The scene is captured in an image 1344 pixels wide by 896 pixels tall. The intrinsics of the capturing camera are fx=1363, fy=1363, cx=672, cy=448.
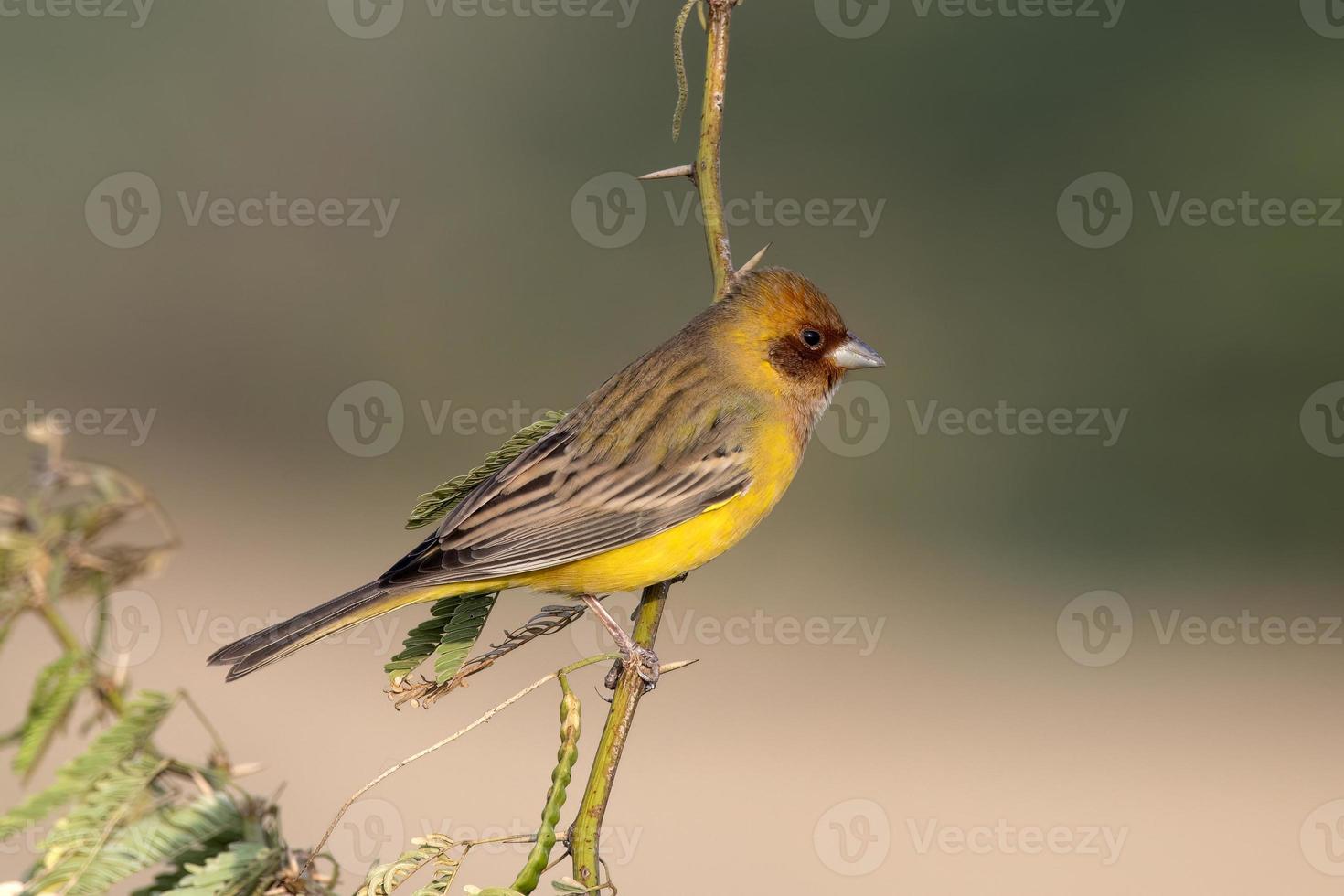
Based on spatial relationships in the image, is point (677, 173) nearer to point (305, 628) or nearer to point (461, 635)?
point (461, 635)

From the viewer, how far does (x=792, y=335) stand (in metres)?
4.71

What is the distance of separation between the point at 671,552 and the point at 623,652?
985 millimetres

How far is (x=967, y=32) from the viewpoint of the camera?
12.2 metres

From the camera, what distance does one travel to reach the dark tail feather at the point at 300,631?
326 centimetres

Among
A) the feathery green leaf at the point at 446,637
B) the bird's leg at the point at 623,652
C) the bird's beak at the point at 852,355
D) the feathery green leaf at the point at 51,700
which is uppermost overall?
the bird's beak at the point at 852,355

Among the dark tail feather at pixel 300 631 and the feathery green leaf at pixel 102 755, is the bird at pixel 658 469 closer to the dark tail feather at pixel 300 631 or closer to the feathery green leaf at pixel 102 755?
the dark tail feather at pixel 300 631

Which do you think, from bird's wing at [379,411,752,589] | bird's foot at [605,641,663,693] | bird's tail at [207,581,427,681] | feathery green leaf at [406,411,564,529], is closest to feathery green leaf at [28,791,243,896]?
bird's foot at [605,641,663,693]

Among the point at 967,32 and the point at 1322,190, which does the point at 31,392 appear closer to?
the point at 967,32

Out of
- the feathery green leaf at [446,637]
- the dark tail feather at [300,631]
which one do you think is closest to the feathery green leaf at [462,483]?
the feathery green leaf at [446,637]

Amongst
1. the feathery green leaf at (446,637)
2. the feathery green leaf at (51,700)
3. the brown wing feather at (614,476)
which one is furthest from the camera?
the brown wing feather at (614,476)

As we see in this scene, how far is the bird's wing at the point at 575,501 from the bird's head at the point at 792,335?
0.90 ft

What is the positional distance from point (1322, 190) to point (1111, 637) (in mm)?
4110

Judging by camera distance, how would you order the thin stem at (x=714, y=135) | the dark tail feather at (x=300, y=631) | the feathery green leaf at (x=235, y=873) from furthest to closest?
the dark tail feather at (x=300, y=631), the thin stem at (x=714, y=135), the feathery green leaf at (x=235, y=873)

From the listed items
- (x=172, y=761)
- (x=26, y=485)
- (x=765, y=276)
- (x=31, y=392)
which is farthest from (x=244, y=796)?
(x=31, y=392)
